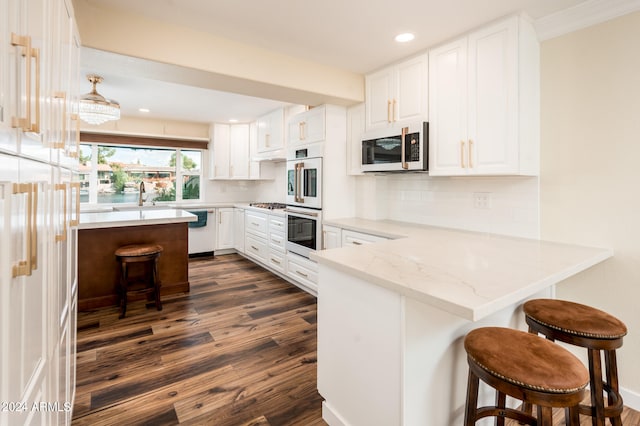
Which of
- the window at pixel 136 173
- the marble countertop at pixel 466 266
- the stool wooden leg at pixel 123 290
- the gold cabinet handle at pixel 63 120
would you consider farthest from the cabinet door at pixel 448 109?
the window at pixel 136 173

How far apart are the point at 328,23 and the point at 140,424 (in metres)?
2.75

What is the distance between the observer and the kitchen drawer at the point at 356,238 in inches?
111

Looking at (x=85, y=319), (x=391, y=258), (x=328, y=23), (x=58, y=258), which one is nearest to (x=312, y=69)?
(x=328, y=23)

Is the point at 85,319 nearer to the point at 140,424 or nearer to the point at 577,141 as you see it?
the point at 140,424

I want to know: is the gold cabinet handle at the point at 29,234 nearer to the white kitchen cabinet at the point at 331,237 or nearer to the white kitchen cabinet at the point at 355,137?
the white kitchen cabinet at the point at 331,237

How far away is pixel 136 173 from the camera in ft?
18.0

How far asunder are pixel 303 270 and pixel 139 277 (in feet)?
5.87

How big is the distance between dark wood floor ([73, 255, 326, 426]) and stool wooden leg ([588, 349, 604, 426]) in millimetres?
1298

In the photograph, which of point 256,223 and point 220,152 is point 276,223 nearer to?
point 256,223

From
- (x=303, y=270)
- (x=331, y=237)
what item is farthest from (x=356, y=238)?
(x=303, y=270)

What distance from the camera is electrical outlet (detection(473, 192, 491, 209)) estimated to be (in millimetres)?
2557

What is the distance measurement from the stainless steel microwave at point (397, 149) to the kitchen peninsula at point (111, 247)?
2125mm

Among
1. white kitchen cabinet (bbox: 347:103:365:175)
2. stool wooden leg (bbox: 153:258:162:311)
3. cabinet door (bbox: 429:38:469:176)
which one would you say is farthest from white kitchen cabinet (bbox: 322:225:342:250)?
stool wooden leg (bbox: 153:258:162:311)

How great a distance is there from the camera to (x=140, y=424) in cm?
168
